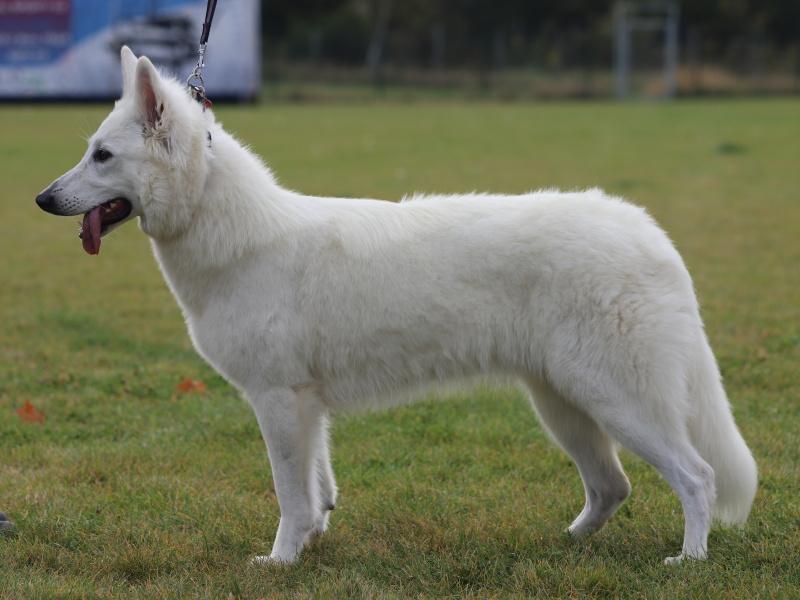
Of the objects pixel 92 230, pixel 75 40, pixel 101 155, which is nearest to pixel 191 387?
pixel 92 230

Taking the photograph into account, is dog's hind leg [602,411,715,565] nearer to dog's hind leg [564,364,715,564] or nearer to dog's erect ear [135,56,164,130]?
dog's hind leg [564,364,715,564]

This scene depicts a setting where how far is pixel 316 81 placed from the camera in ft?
148

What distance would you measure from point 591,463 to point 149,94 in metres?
2.39

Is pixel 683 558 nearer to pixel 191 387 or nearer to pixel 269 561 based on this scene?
pixel 269 561

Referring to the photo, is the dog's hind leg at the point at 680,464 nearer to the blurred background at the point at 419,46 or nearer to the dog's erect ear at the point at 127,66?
the dog's erect ear at the point at 127,66

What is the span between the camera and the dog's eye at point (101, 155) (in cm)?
399

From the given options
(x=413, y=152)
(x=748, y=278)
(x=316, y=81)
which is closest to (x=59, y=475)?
(x=748, y=278)

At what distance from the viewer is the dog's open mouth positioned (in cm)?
402

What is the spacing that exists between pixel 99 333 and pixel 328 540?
4015 mm

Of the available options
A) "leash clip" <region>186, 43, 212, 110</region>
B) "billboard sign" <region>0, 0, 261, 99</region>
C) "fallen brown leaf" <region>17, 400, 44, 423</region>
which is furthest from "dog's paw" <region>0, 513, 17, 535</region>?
"billboard sign" <region>0, 0, 261, 99</region>

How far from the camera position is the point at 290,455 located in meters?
4.12

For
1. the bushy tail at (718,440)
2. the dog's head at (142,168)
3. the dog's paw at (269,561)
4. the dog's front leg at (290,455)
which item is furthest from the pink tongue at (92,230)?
the bushy tail at (718,440)

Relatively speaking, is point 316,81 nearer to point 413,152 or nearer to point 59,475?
point 413,152

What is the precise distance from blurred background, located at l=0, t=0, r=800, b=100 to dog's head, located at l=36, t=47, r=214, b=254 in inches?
1256
